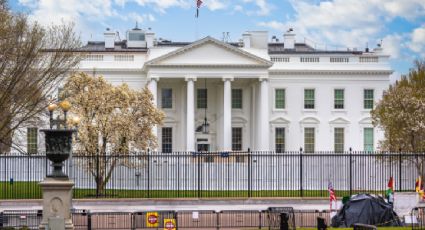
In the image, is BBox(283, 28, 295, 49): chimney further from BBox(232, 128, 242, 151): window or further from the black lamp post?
the black lamp post

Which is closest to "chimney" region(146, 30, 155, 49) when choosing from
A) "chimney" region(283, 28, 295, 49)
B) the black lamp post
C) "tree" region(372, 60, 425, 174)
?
"chimney" region(283, 28, 295, 49)

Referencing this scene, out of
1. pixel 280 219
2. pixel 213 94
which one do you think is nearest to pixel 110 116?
pixel 280 219

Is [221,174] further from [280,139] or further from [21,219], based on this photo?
[280,139]

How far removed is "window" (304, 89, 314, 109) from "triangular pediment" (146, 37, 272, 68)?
20.6 ft

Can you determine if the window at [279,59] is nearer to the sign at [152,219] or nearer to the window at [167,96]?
the window at [167,96]

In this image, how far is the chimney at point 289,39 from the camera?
91188 mm

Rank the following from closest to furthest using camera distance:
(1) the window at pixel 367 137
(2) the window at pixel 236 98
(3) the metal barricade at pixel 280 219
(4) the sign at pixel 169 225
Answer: (4) the sign at pixel 169 225, (3) the metal barricade at pixel 280 219, (1) the window at pixel 367 137, (2) the window at pixel 236 98

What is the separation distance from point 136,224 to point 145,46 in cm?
5985

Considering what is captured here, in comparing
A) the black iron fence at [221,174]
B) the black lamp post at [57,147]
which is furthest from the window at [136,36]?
the black lamp post at [57,147]

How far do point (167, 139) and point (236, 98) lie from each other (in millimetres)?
7500

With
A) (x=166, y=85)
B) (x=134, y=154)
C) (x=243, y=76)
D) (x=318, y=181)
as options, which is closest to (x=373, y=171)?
(x=318, y=181)

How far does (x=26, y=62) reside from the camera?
41.6 meters

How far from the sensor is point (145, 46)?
92.4m

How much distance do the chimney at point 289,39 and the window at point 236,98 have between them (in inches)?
437
